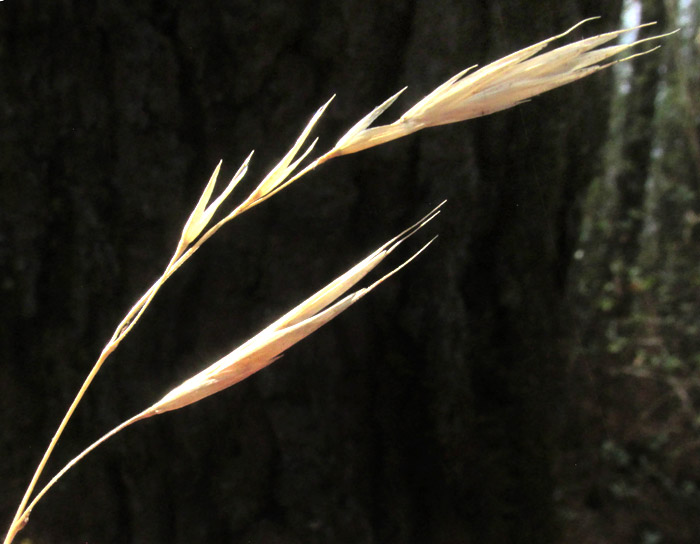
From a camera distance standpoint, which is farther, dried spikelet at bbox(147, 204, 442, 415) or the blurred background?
the blurred background

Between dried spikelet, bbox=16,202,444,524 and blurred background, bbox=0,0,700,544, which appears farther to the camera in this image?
blurred background, bbox=0,0,700,544

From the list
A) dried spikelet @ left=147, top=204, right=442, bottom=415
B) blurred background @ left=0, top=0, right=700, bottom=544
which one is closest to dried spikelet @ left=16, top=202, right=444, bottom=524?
dried spikelet @ left=147, top=204, right=442, bottom=415

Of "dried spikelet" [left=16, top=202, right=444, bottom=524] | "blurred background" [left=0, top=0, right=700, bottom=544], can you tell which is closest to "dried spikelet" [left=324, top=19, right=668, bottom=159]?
"dried spikelet" [left=16, top=202, right=444, bottom=524]

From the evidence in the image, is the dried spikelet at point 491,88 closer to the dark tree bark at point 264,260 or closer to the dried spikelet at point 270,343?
the dried spikelet at point 270,343

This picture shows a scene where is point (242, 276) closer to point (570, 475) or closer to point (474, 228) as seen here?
point (474, 228)

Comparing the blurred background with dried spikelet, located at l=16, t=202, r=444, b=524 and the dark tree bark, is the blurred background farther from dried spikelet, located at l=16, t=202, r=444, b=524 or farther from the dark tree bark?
dried spikelet, located at l=16, t=202, r=444, b=524

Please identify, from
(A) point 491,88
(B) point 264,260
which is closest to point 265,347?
(A) point 491,88

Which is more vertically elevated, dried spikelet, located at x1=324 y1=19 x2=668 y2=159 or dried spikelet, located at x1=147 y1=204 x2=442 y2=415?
dried spikelet, located at x1=324 y1=19 x2=668 y2=159

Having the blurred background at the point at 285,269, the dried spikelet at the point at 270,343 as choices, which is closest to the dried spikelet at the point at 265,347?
the dried spikelet at the point at 270,343

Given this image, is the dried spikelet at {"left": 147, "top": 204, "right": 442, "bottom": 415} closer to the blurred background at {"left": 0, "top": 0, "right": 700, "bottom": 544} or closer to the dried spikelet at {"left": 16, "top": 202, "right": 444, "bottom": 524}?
the dried spikelet at {"left": 16, "top": 202, "right": 444, "bottom": 524}

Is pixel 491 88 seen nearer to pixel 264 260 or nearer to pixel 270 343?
pixel 270 343
